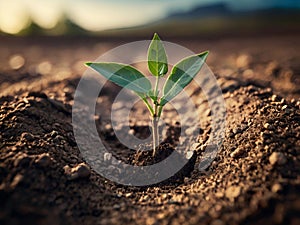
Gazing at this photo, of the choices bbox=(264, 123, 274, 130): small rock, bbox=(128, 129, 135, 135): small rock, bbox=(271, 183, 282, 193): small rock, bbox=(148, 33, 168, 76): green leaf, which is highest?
bbox=(148, 33, 168, 76): green leaf

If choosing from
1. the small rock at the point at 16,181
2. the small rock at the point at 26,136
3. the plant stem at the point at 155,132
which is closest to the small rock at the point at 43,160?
the small rock at the point at 16,181

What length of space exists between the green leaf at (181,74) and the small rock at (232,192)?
609mm

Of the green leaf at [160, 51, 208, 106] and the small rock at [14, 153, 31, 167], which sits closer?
the small rock at [14, 153, 31, 167]

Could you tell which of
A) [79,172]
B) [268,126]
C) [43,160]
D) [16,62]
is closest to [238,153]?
[268,126]

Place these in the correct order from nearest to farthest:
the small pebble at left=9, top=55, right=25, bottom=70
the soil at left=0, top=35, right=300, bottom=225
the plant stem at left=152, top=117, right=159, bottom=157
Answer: the soil at left=0, top=35, right=300, bottom=225 → the plant stem at left=152, top=117, right=159, bottom=157 → the small pebble at left=9, top=55, right=25, bottom=70

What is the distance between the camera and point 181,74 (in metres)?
1.86

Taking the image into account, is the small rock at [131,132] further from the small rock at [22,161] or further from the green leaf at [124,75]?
the small rock at [22,161]

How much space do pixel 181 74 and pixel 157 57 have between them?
0.18 meters

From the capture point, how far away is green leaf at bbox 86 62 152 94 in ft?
5.89

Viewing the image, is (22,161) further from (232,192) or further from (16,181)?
(232,192)

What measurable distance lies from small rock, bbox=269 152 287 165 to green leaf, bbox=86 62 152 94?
30.7 inches

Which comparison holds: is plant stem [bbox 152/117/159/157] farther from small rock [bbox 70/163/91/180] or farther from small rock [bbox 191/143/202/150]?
small rock [bbox 70/163/91/180]

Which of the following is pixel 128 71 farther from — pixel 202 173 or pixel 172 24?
pixel 172 24

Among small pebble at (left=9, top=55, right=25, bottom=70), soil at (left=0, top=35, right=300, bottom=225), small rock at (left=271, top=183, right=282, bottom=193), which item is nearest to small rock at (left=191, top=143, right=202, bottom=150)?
soil at (left=0, top=35, right=300, bottom=225)
